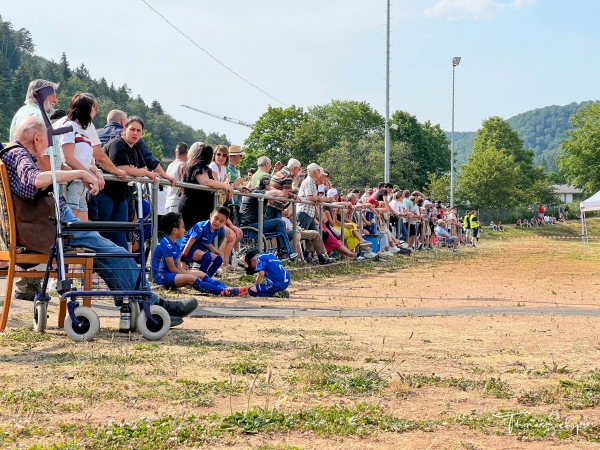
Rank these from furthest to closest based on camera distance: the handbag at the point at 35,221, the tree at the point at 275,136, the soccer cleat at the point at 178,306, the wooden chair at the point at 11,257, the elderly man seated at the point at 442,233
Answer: the tree at the point at 275,136 < the elderly man seated at the point at 442,233 < the soccer cleat at the point at 178,306 < the handbag at the point at 35,221 < the wooden chair at the point at 11,257

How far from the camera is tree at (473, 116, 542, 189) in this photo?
121125 mm

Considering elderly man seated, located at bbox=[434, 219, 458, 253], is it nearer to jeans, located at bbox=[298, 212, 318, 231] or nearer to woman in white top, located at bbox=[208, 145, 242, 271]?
jeans, located at bbox=[298, 212, 318, 231]

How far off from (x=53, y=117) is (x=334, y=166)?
299ft

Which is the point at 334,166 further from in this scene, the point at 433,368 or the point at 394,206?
the point at 433,368

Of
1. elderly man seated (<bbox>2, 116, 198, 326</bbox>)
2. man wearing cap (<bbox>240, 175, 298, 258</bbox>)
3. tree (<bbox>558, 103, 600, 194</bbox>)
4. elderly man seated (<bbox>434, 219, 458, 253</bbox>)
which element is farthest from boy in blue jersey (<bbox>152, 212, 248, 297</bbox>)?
tree (<bbox>558, 103, 600, 194</bbox>)

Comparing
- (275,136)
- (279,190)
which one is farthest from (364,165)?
(279,190)

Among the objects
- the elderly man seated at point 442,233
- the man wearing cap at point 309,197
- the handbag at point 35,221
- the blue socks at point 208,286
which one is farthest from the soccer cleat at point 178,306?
the elderly man seated at point 442,233

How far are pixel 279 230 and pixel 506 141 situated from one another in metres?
110

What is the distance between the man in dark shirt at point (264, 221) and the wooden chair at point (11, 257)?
23.1 ft

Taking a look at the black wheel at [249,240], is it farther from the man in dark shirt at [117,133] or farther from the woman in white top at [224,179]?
the man in dark shirt at [117,133]

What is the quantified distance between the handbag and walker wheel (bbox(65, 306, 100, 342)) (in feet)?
2.09

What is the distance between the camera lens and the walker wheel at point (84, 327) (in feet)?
21.1

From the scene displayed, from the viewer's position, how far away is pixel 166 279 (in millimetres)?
10258

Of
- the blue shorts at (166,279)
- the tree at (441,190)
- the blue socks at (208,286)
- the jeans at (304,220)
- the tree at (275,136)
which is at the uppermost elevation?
the tree at (275,136)
